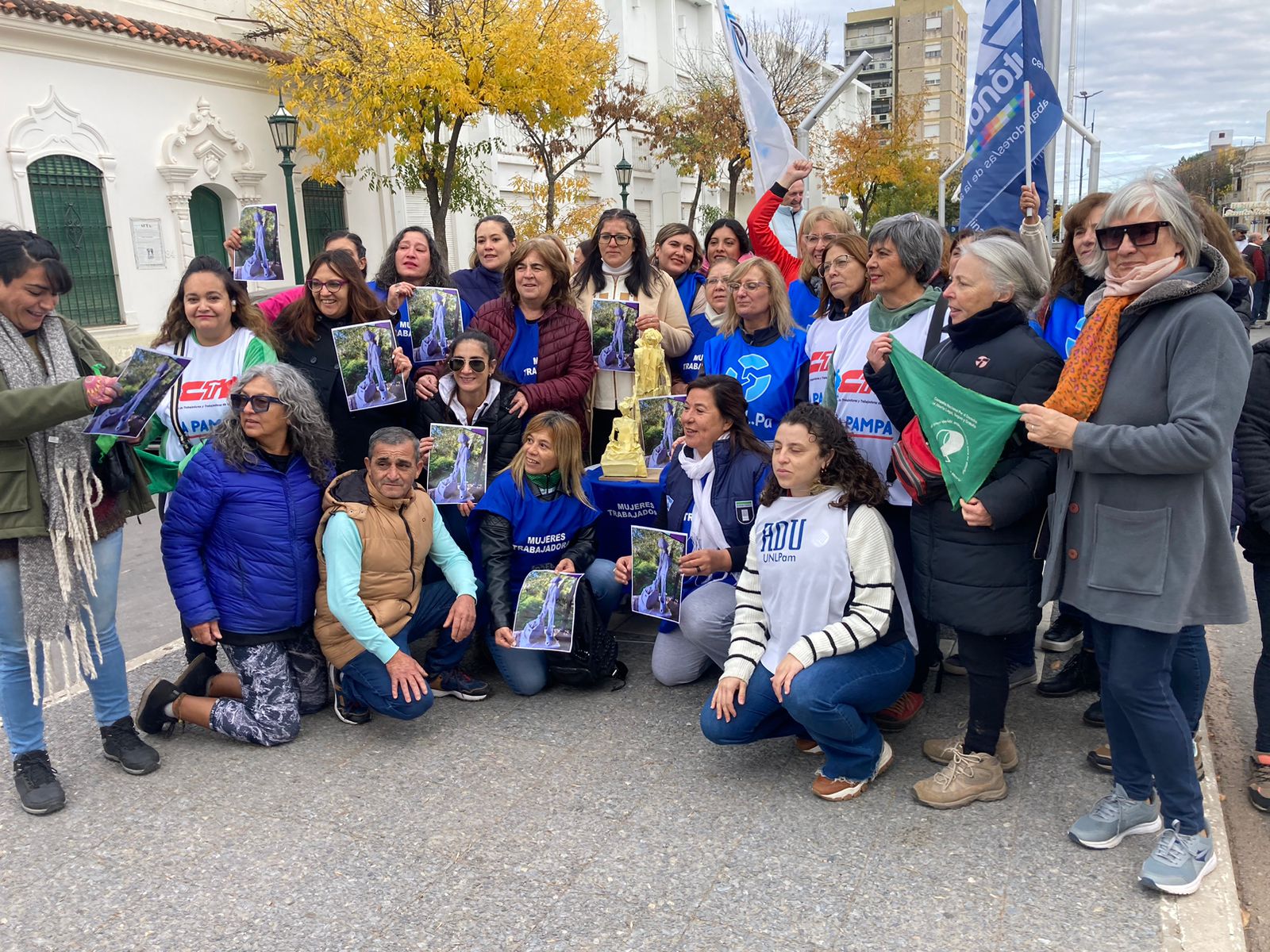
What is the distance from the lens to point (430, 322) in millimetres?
4930

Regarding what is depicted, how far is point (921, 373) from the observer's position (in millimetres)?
3248

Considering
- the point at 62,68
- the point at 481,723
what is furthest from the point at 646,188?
the point at 481,723

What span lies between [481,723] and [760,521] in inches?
61.4

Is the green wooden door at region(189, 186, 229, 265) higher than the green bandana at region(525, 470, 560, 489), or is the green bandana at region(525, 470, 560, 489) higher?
the green wooden door at region(189, 186, 229, 265)

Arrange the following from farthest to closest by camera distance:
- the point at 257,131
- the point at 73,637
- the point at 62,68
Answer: the point at 257,131, the point at 62,68, the point at 73,637

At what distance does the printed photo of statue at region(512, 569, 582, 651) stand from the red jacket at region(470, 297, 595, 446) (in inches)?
40.1

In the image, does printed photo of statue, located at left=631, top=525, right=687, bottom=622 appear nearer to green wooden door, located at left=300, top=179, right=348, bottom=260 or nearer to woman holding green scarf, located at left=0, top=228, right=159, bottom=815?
woman holding green scarf, located at left=0, top=228, right=159, bottom=815

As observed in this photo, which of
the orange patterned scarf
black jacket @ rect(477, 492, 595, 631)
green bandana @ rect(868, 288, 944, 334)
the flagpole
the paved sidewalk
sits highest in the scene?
the flagpole

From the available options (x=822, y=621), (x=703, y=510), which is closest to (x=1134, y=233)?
(x=822, y=621)

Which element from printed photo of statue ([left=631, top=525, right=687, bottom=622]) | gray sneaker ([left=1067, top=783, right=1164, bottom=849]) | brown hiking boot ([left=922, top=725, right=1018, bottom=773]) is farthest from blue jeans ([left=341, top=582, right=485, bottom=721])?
gray sneaker ([left=1067, top=783, right=1164, bottom=849])

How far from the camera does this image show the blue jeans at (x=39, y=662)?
3.49 meters

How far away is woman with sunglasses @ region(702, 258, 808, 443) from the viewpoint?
454 cm

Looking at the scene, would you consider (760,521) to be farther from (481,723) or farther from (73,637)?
(73,637)

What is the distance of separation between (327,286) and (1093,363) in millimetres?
3444
